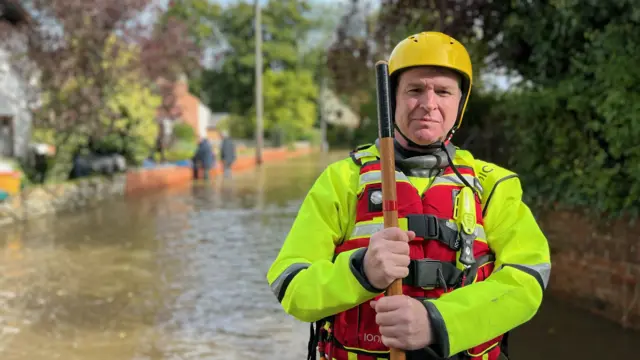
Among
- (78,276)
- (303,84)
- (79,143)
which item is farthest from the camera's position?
(303,84)

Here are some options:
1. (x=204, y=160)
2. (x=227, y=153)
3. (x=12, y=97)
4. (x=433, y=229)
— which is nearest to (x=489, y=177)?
(x=433, y=229)

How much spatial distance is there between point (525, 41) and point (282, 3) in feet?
197

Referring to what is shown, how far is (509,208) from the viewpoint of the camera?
84.3 inches

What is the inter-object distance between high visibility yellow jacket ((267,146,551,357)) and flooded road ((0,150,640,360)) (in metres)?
3.22

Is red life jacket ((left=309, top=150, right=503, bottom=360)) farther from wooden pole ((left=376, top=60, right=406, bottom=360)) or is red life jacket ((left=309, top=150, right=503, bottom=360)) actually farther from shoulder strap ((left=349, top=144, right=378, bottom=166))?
wooden pole ((left=376, top=60, right=406, bottom=360))

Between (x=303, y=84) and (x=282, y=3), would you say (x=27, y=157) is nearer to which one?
(x=303, y=84)

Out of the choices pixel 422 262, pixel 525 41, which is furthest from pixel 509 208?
pixel 525 41

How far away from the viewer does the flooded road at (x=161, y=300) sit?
5355mm

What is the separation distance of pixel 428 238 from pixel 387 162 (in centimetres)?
32

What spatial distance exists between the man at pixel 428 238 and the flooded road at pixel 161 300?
322 cm

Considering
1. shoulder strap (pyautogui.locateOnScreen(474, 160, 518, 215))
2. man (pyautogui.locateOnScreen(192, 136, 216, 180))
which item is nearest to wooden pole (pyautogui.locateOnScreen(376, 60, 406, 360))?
shoulder strap (pyautogui.locateOnScreen(474, 160, 518, 215))

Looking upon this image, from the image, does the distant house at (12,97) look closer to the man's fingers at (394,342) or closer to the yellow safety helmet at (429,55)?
the yellow safety helmet at (429,55)

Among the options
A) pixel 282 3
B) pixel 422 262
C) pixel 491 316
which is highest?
pixel 282 3

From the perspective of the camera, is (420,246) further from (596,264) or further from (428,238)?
(596,264)
